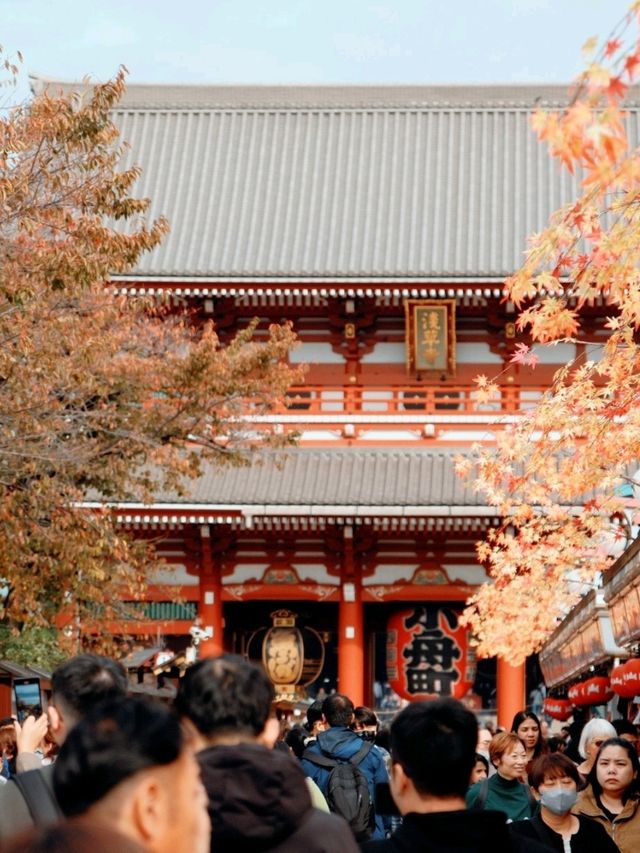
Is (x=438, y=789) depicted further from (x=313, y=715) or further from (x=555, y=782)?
(x=313, y=715)

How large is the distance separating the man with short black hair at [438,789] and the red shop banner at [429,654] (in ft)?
67.0

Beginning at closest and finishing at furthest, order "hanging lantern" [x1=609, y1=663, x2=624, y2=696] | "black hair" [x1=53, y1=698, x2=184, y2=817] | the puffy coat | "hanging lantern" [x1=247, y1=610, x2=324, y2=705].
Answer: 1. "black hair" [x1=53, y1=698, x2=184, y2=817]
2. the puffy coat
3. "hanging lantern" [x1=609, y1=663, x2=624, y2=696]
4. "hanging lantern" [x1=247, y1=610, x2=324, y2=705]

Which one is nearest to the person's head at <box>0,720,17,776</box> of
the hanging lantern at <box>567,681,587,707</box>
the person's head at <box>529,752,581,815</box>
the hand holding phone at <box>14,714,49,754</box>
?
the person's head at <box>529,752,581,815</box>

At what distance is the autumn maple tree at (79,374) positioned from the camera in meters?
11.2

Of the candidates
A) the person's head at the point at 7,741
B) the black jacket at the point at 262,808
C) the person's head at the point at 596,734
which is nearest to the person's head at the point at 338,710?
the person's head at the point at 596,734

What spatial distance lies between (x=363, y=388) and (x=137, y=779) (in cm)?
2107

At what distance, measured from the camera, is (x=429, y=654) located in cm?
2433

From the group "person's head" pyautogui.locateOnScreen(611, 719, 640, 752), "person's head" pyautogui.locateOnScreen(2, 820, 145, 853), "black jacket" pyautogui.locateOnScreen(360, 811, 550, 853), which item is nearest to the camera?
"person's head" pyautogui.locateOnScreen(2, 820, 145, 853)

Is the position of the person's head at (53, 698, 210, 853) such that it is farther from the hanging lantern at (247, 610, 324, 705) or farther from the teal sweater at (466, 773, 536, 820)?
the hanging lantern at (247, 610, 324, 705)

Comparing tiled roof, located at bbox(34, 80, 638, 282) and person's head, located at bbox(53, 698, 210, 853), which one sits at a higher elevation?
tiled roof, located at bbox(34, 80, 638, 282)

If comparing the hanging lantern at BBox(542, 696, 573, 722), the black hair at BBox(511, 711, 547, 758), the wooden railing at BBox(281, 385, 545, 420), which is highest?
the wooden railing at BBox(281, 385, 545, 420)

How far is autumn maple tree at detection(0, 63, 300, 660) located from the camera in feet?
36.9

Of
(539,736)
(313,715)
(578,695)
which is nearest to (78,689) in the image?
(539,736)

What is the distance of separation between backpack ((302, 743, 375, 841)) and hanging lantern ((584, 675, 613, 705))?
398 inches
